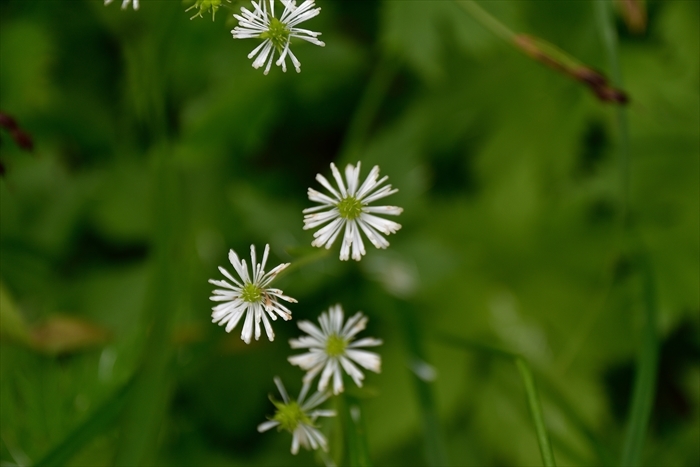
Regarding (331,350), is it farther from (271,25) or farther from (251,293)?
(271,25)

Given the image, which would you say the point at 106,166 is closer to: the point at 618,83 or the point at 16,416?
the point at 16,416

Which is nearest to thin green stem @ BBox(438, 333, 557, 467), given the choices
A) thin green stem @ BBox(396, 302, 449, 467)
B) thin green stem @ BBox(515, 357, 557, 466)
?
thin green stem @ BBox(515, 357, 557, 466)

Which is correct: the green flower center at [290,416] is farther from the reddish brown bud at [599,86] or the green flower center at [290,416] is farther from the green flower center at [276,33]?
the reddish brown bud at [599,86]

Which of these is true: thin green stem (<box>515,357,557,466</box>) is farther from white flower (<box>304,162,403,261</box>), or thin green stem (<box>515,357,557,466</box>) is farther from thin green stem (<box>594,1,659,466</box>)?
white flower (<box>304,162,403,261</box>)

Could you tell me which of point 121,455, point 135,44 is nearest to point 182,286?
point 121,455

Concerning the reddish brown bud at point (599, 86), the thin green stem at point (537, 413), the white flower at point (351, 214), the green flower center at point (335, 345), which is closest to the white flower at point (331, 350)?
the green flower center at point (335, 345)

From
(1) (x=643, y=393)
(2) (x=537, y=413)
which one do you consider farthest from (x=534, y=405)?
(1) (x=643, y=393)
